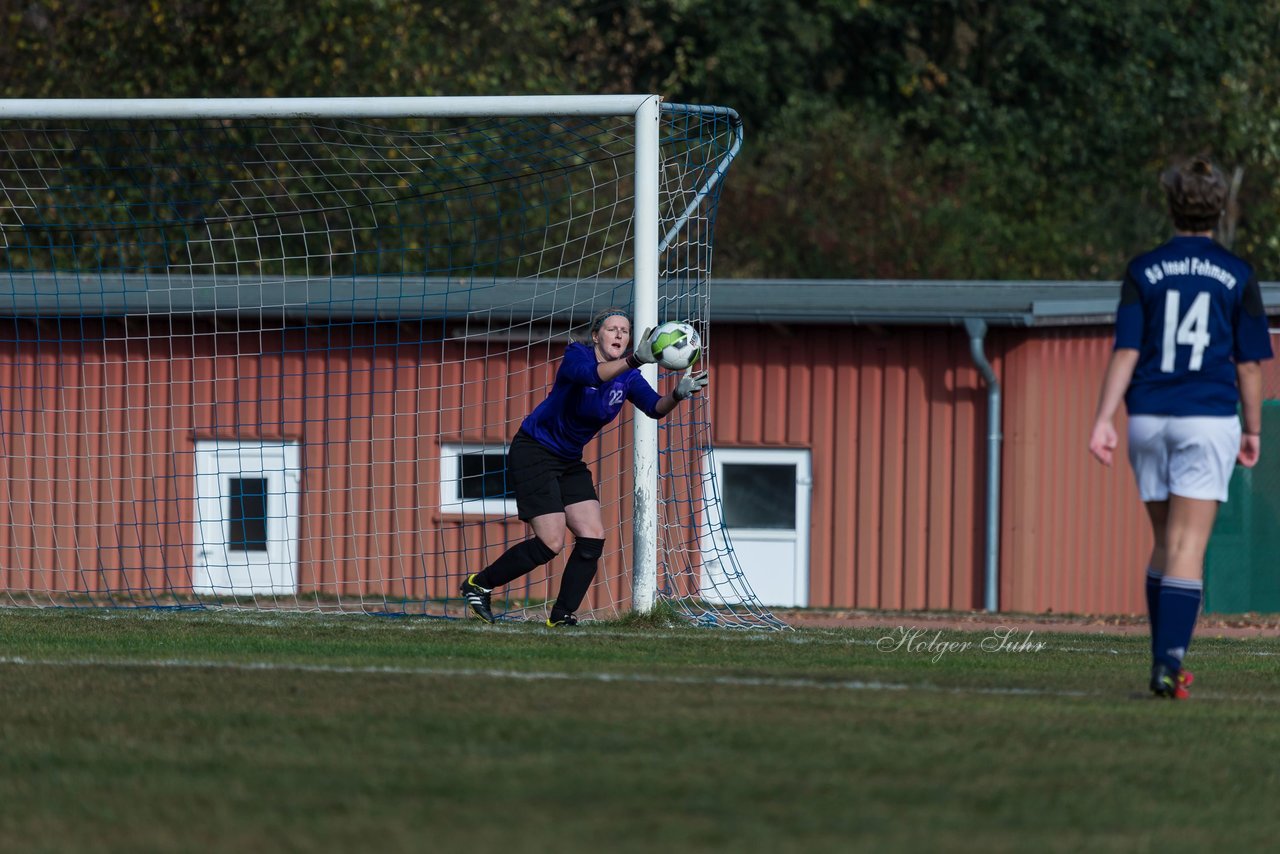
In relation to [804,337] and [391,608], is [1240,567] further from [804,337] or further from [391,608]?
[391,608]

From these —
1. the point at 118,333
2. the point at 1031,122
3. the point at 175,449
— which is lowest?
the point at 175,449

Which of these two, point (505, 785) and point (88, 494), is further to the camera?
point (88, 494)

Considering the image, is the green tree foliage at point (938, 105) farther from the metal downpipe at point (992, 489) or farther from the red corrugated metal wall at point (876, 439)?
the metal downpipe at point (992, 489)

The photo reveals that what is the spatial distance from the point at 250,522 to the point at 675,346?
373 inches

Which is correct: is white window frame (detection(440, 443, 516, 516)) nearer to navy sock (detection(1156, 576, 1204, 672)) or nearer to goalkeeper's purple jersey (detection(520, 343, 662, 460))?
goalkeeper's purple jersey (detection(520, 343, 662, 460))

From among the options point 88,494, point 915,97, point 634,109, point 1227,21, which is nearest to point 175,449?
point 88,494

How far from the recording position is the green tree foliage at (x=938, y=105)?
34.0 m

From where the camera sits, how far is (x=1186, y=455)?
20.4ft

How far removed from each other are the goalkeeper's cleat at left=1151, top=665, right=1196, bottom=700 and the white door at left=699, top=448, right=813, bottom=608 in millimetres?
11132

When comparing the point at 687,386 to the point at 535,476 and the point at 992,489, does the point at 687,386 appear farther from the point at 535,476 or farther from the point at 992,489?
the point at 992,489

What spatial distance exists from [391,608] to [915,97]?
82.9ft

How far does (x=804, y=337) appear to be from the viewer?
17.5 meters

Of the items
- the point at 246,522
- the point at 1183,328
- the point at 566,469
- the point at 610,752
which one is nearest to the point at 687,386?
the point at 566,469

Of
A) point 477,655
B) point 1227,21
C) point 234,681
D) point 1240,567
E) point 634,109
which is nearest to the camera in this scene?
point 234,681
